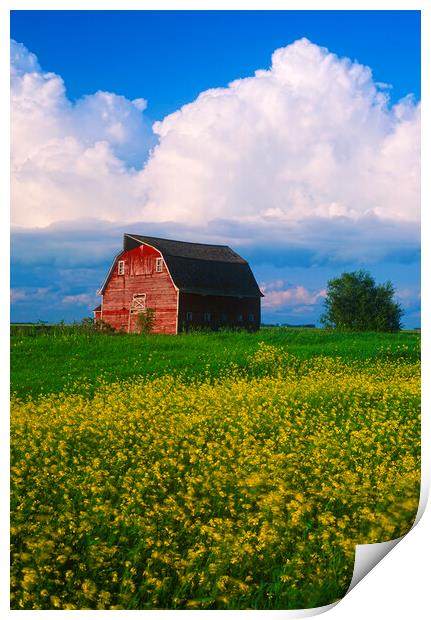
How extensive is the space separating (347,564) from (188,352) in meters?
1.81

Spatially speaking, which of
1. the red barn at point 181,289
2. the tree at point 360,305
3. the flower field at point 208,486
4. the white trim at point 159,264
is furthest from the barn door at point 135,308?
the tree at point 360,305

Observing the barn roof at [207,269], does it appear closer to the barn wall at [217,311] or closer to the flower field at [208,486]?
the barn wall at [217,311]

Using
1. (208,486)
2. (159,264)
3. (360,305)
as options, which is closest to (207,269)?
(159,264)

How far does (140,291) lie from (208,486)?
55.4 inches

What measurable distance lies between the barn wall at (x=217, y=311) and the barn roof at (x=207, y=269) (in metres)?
0.05

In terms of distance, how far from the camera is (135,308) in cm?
482

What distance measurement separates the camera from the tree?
4.99 m

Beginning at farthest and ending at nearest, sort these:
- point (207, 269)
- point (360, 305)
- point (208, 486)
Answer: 1. point (360, 305)
2. point (207, 269)
3. point (208, 486)

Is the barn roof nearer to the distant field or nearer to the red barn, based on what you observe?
the red barn

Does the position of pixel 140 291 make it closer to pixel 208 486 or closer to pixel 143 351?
pixel 143 351

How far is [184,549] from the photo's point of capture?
3994 millimetres

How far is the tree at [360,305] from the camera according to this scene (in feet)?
16.4
